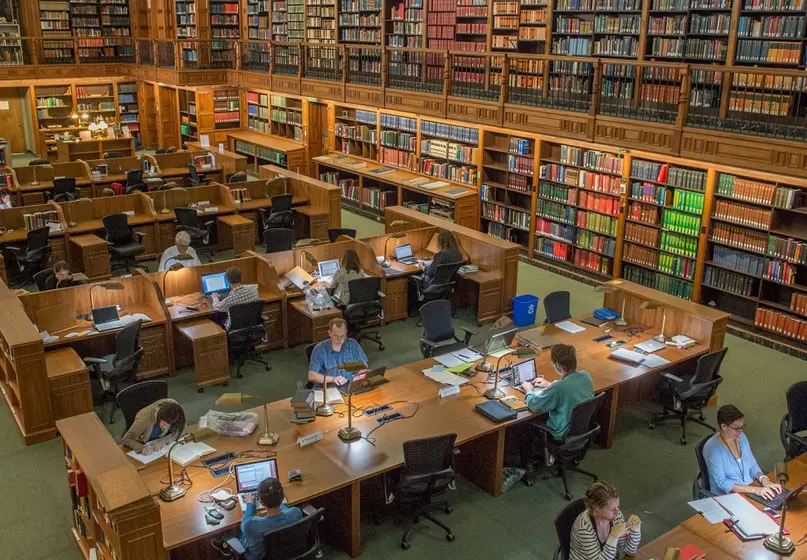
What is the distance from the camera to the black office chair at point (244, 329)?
770cm

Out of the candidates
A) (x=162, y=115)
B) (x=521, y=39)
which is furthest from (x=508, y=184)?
(x=162, y=115)

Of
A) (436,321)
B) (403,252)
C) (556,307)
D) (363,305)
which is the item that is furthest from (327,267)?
(556,307)

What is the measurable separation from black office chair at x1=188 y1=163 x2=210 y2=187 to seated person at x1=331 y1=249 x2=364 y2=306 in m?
6.33

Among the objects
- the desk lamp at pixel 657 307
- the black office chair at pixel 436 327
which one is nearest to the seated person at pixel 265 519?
the black office chair at pixel 436 327

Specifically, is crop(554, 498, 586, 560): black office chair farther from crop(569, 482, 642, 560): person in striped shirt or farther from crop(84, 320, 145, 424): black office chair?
crop(84, 320, 145, 424): black office chair

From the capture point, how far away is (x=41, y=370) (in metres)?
6.57

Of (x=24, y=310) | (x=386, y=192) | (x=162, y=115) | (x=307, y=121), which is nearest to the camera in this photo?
(x=24, y=310)

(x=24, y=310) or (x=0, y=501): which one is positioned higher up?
(x=24, y=310)

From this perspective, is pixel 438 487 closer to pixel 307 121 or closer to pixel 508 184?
pixel 508 184

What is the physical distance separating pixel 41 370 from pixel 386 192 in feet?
26.7

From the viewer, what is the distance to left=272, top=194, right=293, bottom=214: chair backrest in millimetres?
12195

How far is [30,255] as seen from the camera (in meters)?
10.1

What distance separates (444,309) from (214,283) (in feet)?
8.27

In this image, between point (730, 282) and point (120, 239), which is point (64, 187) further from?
point (730, 282)
